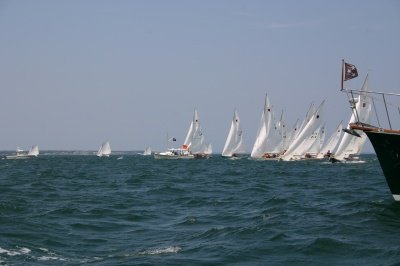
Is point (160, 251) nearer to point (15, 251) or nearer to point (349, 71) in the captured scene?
point (15, 251)

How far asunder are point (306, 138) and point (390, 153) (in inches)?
2861

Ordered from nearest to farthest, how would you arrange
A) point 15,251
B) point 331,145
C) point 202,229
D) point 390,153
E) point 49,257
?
point 49,257 < point 15,251 < point 202,229 < point 390,153 < point 331,145

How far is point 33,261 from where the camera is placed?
1411cm

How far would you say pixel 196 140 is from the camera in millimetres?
123250

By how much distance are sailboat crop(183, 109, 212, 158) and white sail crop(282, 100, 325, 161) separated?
30324mm

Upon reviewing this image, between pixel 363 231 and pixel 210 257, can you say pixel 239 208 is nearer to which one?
pixel 363 231

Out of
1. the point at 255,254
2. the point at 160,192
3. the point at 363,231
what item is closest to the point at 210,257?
the point at 255,254

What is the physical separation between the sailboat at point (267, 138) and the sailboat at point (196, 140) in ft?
58.6

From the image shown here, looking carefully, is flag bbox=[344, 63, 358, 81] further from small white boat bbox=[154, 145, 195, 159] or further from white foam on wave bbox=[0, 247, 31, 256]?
small white boat bbox=[154, 145, 195, 159]

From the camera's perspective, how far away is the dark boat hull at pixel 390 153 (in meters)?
22.3

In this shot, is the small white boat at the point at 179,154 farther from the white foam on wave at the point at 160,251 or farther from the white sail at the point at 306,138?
the white foam on wave at the point at 160,251

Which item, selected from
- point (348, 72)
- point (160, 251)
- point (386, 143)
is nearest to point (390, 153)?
point (386, 143)

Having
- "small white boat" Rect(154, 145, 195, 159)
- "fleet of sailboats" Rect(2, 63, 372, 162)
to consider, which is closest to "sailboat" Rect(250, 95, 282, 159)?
"fleet of sailboats" Rect(2, 63, 372, 162)

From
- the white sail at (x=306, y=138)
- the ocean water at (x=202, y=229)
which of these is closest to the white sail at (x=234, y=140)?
the white sail at (x=306, y=138)
